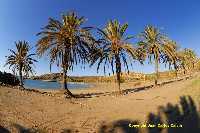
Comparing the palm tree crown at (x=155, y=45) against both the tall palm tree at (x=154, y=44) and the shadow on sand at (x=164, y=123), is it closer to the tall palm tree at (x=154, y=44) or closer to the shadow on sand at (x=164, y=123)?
the tall palm tree at (x=154, y=44)

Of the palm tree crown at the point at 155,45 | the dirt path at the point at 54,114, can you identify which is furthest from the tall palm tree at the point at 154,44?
the dirt path at the point at 54,114

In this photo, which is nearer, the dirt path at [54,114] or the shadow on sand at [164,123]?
the shadow on sand at [164,123]

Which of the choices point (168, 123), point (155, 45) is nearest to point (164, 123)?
point (168, 123)

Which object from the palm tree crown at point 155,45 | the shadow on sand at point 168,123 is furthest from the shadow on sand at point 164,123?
the palm tree crown at point 155,45

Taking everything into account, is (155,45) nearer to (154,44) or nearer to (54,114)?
(154,44)

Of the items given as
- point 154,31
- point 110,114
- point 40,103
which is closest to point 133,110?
point 110,114

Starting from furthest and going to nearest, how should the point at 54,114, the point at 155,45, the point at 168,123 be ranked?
the point at 155,45 < the point at 54,114 < the point at 168,123

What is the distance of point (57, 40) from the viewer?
95.4 ft

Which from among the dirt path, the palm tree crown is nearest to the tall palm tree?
the palm tree crown

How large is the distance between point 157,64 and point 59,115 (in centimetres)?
3064

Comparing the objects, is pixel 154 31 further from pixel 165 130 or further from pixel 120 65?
pixel 165 130

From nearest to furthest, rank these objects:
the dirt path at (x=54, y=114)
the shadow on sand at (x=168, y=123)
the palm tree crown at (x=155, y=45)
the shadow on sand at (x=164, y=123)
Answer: the shadow on sand at (x=164, y=123) < the shadow on sand at (x=168, y=123) < the dirt path at (x=54, y=114) < the palm tree crown at (x=155, y=45)

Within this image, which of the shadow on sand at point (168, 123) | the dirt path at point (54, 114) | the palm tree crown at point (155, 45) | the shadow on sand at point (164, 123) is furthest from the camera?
the palm tree crown at point (155, 45)

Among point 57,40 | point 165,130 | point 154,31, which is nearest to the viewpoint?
point 165,130
